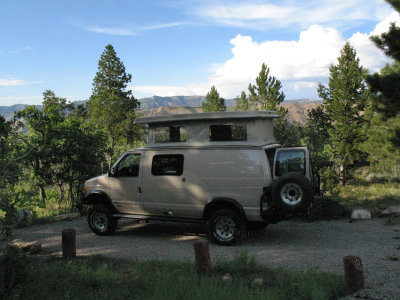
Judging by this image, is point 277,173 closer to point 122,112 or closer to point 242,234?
point 242,234

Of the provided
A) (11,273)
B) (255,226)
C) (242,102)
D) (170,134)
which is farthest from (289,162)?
(242,102)

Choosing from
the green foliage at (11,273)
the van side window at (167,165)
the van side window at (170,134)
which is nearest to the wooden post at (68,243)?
the green foliage at (11,273)

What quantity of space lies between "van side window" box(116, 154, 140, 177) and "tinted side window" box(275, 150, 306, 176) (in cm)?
353

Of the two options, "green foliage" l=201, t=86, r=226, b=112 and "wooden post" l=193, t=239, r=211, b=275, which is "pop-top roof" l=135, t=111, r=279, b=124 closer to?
"wooden post" l=193, t=239, r=211, b=275

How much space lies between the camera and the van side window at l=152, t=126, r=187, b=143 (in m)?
8.56

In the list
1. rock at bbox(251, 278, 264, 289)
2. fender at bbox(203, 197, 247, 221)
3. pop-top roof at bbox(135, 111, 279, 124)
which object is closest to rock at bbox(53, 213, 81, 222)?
pop-top roof at bbox(135, 111, 279, 124)

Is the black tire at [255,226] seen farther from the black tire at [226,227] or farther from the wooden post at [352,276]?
the wooden post at [352,276]

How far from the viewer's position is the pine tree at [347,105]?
79.4 feet

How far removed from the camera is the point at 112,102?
46.0m

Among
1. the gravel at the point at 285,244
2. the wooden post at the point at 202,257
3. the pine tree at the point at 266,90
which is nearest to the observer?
the wooden post at the point at 202,257

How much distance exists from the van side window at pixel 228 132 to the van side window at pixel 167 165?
942 mm

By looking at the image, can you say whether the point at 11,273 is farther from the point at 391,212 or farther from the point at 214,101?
the point at 214,101

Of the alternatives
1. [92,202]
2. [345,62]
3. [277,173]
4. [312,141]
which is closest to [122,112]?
[312,141]

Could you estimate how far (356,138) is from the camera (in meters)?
24.5
